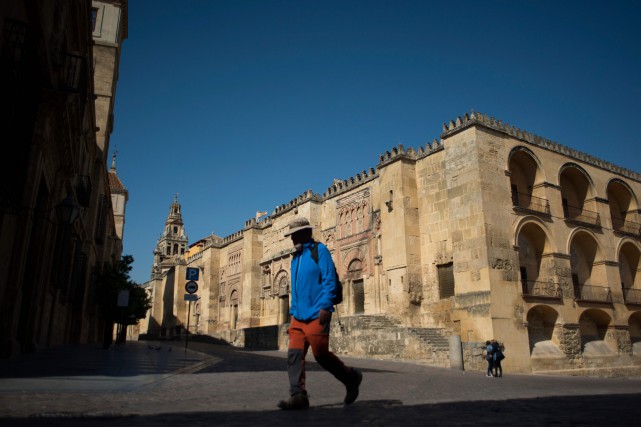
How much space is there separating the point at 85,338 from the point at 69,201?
18.1 metres

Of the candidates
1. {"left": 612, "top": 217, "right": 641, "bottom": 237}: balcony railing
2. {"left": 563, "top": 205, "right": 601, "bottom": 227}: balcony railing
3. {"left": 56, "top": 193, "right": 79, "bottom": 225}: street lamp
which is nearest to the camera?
{"left": 56, "top": 193, "right": 79, "bottom": 225}: street lamp

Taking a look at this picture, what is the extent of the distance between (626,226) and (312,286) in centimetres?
3003

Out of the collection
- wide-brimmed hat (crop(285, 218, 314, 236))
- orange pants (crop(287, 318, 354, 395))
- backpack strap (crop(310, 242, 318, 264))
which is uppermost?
wide-brimmed hat (crop(285, 218, 314, 236))

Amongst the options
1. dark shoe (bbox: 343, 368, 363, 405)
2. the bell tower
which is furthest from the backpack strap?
the bell tower

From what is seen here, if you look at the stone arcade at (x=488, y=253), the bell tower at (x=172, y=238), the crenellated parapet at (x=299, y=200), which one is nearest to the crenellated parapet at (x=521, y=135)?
the stone arcade at (x=488, y=253)

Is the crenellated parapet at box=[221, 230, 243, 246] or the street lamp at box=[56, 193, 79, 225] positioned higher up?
the crenellated parapet at box=[221, 230, 243, 246]

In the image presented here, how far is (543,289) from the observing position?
70.8 feet

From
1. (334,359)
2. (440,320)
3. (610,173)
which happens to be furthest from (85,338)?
(610,173)

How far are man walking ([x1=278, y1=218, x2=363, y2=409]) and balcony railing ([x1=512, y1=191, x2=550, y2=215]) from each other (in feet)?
64.6

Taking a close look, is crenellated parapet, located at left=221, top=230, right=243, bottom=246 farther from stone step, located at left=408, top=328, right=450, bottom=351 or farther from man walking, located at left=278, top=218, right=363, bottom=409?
man walking, located at left=278, top=218, right=363, bottom=409

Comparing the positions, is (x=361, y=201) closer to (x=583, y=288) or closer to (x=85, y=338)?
(x=583, y=288)

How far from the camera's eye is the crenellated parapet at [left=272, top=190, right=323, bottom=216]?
3204cm

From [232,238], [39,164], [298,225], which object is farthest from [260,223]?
[298,225]

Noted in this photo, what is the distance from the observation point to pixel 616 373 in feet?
74.5
